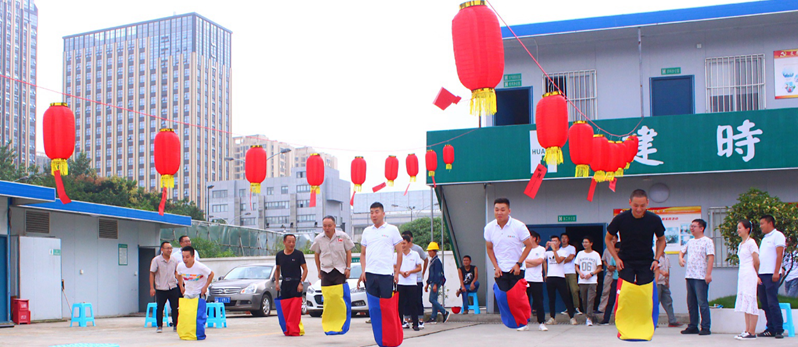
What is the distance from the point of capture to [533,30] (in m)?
15.9

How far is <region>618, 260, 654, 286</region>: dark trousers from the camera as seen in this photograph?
24.7 ft

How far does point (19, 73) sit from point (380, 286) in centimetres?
13182

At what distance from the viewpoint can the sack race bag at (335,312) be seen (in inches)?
386

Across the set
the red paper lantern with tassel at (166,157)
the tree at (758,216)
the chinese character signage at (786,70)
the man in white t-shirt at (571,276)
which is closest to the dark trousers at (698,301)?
the tree at (758,216)

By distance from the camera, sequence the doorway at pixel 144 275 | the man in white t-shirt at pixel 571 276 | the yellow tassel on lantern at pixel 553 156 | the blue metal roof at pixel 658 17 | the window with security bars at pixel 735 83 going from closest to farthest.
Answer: the yellow tassel on lantern at pixel 553 156 → the man in white t-shirt at pixel 571 276 → the blue metal roof at pixel 658 17 → the window with security bars at pixel 735 83 → the doorway at pixel 144 275

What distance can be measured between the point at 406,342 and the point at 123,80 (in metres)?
142

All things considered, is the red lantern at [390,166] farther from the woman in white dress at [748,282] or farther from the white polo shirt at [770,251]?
the white polo shirt at [770,251]

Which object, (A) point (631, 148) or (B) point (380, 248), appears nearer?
(B) point (380, 248)

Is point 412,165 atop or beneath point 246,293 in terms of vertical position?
atop

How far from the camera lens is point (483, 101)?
356 inches

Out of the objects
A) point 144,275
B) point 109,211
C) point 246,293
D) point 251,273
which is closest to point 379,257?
point 246,293

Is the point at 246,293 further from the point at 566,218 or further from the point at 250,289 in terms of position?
the point at 566,218

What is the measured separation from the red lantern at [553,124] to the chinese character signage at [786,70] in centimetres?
687

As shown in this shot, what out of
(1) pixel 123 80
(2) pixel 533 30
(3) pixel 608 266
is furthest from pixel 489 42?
(1) pixel 123 80
